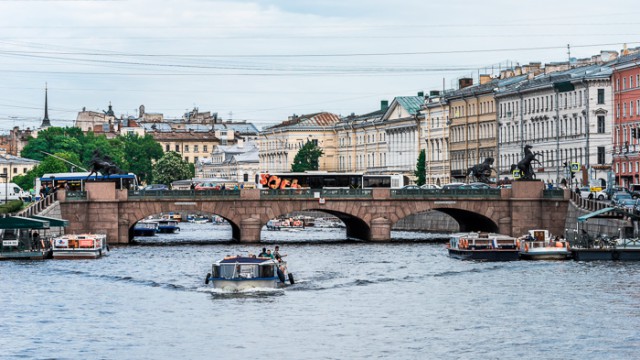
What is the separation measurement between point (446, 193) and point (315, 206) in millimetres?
8255

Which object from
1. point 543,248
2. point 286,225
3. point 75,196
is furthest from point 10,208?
point 286,225

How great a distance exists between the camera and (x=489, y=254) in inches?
3487

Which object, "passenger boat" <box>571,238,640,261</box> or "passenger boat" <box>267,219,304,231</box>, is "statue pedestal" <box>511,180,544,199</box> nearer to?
"passenger boat" <box>571,238,640,261</box>

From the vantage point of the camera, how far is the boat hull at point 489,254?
288 ft


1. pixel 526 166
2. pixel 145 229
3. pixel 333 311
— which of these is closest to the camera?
pixel 333 311

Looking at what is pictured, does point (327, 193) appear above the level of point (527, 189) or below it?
below

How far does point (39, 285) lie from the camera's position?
243 ft

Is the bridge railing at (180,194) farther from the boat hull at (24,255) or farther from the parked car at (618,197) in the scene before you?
the parked car at (618,197)

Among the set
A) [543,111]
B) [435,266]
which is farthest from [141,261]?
[543,111]

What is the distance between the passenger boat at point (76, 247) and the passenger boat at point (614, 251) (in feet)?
82.0

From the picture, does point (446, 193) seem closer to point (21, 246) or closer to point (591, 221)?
point (591, 221)

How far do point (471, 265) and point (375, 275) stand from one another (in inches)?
277

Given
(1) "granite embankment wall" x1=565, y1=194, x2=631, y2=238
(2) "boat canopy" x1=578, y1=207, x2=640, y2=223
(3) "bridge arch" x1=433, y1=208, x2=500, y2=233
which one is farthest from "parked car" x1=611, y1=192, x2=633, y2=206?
(3) "bridge arch" x1=433, y1=208, x2=500, y2=233

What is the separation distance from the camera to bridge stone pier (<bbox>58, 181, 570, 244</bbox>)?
107062 millimetres
